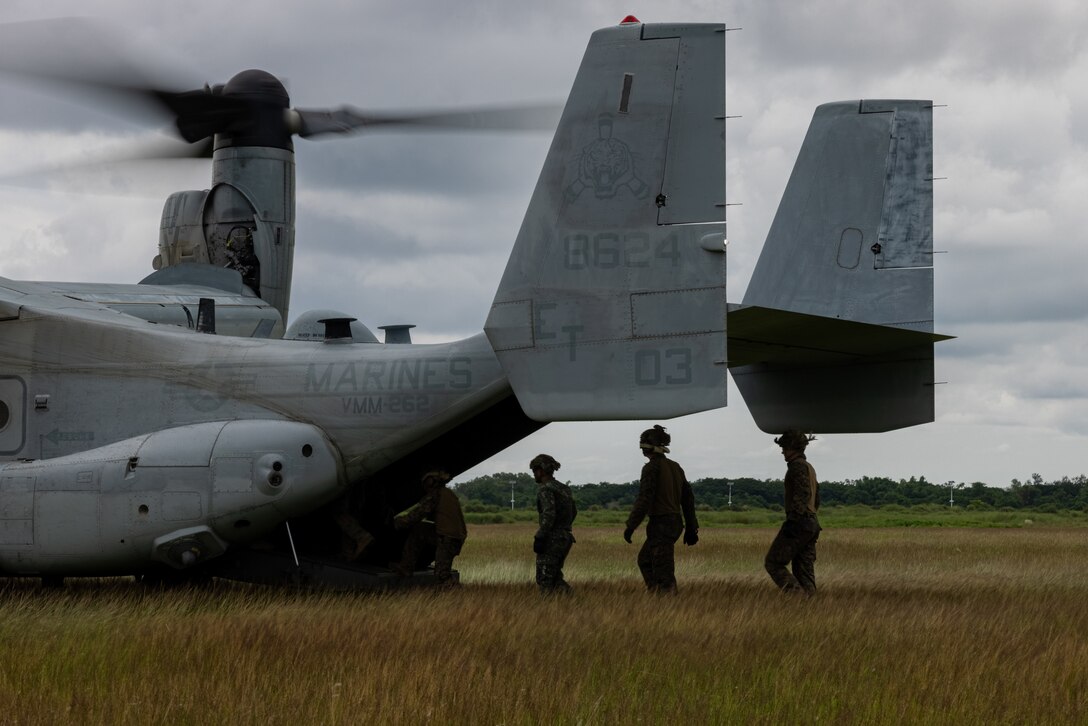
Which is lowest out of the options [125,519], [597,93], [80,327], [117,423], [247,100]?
[125,519]

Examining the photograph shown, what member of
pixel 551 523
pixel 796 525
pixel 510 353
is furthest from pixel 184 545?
pixel 796 525

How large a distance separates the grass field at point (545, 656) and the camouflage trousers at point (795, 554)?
0.29m

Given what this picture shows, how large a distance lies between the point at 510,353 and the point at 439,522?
233 cm

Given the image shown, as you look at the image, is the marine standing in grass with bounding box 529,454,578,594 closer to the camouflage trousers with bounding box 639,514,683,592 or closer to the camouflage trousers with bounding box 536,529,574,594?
the camouflage trousers with bounding box 536,529,574,594

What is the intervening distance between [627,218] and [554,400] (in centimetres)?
168

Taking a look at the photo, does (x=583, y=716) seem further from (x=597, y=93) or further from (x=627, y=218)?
(x=597, y=93)

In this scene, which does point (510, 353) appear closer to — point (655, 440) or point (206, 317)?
point (655, 440)

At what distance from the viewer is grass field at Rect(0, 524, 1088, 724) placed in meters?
7.05

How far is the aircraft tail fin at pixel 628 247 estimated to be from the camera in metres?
10.9

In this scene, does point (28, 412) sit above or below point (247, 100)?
below

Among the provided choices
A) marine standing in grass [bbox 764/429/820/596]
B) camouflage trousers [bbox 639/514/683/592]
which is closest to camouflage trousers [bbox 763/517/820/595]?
marine standing in grass [bbox 764/429/820/596]

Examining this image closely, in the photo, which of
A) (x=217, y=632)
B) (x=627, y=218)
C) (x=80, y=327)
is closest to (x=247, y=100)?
(x=80, y=327)

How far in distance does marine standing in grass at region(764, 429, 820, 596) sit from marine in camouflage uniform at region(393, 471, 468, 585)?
3.06 m

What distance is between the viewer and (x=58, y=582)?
13578 millimetres
